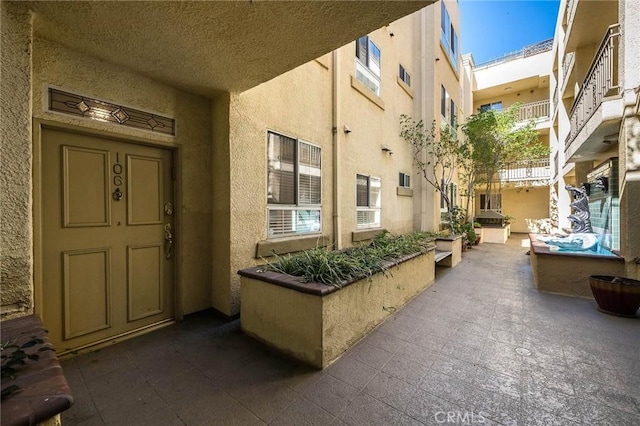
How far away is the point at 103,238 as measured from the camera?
290 centimetres

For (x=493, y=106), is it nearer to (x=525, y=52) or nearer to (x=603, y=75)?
(x=525, y=52)

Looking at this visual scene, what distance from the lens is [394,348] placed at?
287cm

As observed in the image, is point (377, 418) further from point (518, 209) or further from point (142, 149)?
point (518, 209)

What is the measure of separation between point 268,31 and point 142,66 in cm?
165

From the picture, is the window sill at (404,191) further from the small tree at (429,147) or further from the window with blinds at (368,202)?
the window with blinds at (368,202)

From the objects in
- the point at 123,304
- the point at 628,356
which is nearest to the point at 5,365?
the point at 123,304

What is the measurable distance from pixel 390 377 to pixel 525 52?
22.7m

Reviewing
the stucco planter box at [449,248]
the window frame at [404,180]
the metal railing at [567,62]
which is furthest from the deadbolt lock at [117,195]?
the metal railing at [567,62]

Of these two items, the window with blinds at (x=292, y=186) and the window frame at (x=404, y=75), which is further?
the window frame at (x=404, y=75)

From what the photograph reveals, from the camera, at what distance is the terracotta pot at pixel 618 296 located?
11.8 ft

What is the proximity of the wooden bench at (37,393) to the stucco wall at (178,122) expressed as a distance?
2.04 meters

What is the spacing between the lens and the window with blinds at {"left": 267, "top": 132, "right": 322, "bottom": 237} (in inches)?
163

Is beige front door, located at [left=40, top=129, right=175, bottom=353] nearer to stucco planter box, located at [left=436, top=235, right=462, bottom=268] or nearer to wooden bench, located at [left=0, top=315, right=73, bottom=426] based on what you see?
wooden bench, located at [left=0, top=315, right=73, bottom=426]

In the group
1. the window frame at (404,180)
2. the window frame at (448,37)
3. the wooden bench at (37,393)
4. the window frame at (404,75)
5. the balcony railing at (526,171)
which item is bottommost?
the wooden bench at (37,393)
